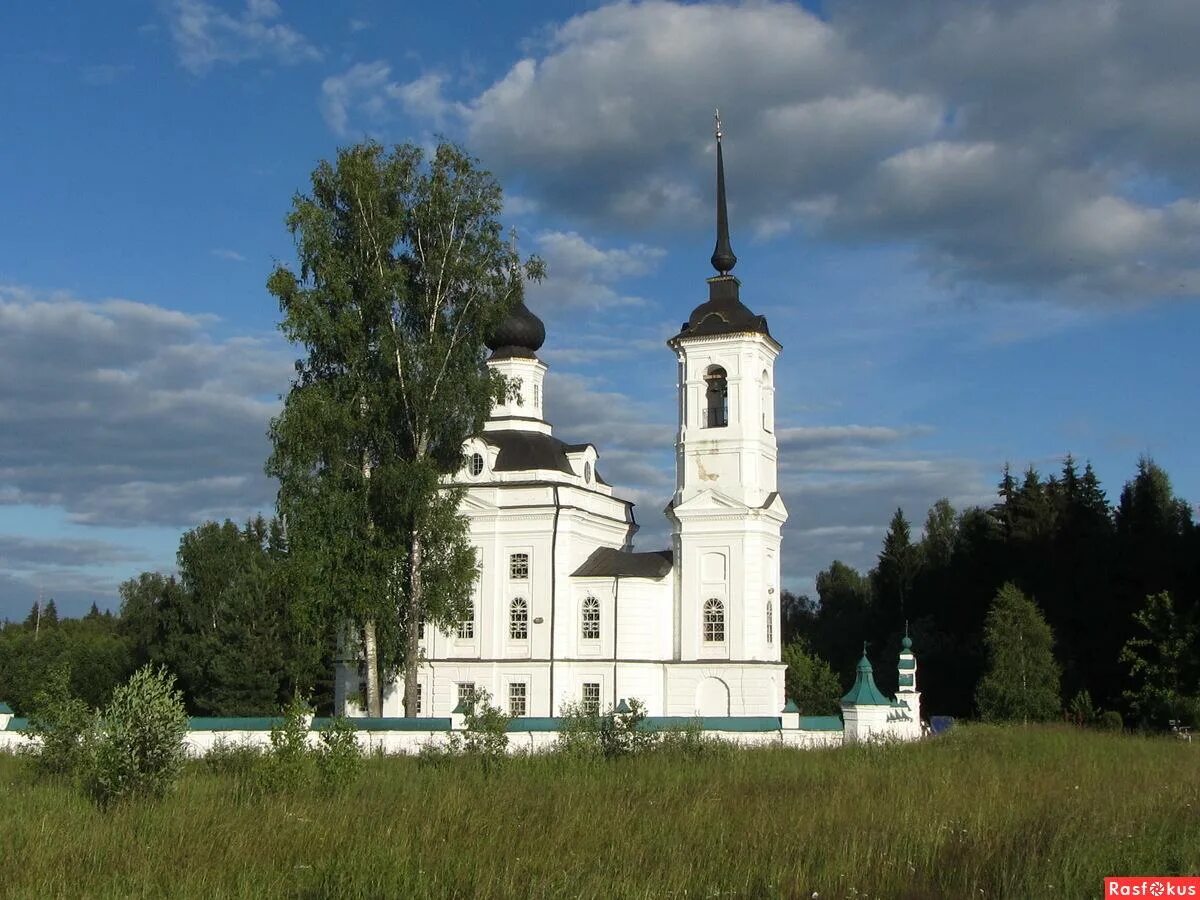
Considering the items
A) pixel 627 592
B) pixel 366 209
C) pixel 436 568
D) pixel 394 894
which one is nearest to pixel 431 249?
pixel 366 209

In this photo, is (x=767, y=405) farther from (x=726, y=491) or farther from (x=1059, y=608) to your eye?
(x=1059, y=608)

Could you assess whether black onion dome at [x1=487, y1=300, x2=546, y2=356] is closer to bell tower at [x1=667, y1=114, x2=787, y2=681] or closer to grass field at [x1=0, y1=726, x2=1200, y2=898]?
bell tower at [x1=667, y1=114, x2=787, y2=681]

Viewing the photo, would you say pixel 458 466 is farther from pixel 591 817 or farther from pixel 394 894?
pixel 394 894

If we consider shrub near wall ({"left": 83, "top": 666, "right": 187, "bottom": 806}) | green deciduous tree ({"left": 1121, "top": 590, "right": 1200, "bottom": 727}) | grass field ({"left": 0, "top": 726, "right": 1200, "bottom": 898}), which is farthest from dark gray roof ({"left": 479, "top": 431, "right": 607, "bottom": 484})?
shrub near wall ({"left": 83, "top": 666, "right": 187, "bottom": 806})

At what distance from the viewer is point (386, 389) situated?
2606 cm

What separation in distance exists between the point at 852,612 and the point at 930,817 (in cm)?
5533

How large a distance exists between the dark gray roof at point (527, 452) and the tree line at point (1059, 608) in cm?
1315

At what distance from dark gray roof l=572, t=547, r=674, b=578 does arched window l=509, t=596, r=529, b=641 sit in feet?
5.30

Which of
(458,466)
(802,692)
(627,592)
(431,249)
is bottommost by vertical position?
(802,692)

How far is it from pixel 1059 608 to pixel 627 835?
35.5 m

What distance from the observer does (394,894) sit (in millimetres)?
8055

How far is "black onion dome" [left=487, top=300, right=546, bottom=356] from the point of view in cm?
3872

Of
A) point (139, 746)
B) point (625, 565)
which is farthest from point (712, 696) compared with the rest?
point (139, 746)

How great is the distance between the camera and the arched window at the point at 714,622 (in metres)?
34.0
